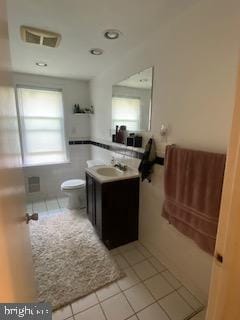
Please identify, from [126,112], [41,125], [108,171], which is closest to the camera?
[126,112]

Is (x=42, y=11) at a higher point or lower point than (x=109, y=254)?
higher

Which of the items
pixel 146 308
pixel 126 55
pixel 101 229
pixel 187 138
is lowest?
pixel 146 308

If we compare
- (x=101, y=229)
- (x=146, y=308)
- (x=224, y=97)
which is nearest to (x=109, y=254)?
(x=101, y=229)

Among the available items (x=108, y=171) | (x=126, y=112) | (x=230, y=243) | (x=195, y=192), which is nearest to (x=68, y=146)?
(x=108, y=171)

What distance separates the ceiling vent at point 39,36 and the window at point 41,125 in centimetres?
147

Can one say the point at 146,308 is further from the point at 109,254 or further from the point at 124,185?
the point at 124,185

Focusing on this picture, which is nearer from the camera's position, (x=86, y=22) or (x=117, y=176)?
(x=86, y=22)

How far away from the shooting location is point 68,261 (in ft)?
6.21

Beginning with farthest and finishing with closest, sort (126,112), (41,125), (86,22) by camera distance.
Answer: (41,125) < (126,112) < (86,22)

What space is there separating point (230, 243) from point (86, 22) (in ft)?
5.88

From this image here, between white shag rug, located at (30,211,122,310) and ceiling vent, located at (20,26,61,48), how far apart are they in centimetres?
222

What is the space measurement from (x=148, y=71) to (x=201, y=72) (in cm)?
66

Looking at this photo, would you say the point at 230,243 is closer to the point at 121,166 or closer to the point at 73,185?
the point at 121,166

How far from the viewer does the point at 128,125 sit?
2297 mm
